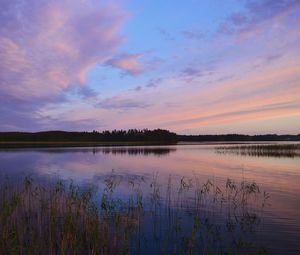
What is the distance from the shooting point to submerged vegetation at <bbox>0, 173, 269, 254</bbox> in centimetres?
845

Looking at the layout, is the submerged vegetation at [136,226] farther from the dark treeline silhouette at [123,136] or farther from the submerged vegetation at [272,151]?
the dark treeline silhouette at [123,136]

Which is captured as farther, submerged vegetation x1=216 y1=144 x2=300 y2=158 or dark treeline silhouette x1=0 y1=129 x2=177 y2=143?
dark treeline silhouette x1=0 y1=129 x2=177 y2=143

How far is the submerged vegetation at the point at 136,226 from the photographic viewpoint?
8.45 meters

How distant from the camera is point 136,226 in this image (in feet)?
35.5

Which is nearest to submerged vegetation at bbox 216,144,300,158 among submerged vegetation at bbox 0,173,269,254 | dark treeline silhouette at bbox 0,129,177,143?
submerged vegetation at bbox 0,173,269,254

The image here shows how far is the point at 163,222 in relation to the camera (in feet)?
37.8

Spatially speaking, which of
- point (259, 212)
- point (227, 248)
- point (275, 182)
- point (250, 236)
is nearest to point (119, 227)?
point (227, 248)

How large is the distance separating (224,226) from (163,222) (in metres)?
2.16

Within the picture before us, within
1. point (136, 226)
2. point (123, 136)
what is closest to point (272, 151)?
point (136, 226)

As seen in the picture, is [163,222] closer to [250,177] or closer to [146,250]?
[146,250]

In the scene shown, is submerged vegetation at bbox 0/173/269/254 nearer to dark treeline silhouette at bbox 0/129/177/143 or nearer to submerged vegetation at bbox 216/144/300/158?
submerged vegetation at bbox 216/144/300/158

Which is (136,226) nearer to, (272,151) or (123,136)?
(272,151)

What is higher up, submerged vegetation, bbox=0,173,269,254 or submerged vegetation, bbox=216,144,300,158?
submerged vegetation, bbox=216,144,300,158

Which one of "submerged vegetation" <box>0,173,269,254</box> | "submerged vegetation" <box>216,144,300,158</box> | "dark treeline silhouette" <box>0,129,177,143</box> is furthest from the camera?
"dark treeline silhouette" <box>0,129,177,143</box>
